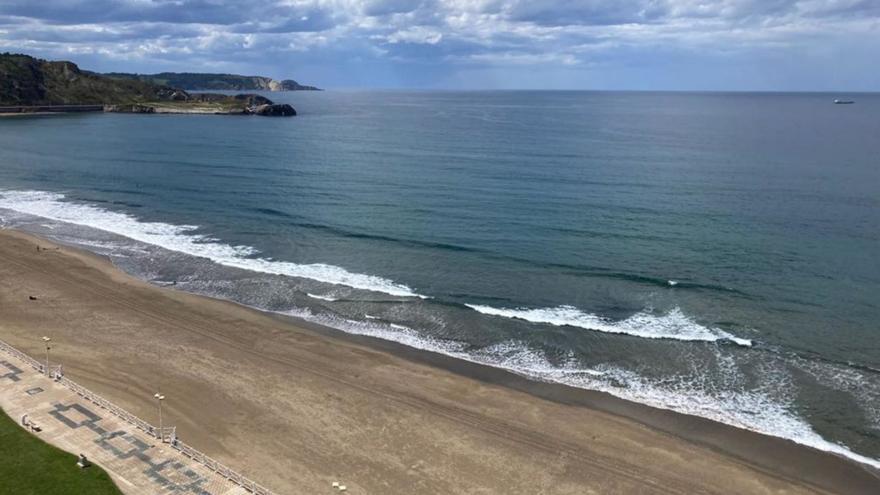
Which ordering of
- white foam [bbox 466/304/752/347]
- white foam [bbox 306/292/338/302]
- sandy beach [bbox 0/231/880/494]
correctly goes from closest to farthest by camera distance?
sandy beach [bbox 0/231/880/494]
white foam [bbox 466/304/752/347]
white foam [bbox 306/292/338/302]

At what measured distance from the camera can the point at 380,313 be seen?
44.8 metres

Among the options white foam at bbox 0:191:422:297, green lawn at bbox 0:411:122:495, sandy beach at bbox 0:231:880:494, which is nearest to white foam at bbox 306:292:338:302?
white foam at bbox 0:191:422:297

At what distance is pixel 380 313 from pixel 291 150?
77.7 metres

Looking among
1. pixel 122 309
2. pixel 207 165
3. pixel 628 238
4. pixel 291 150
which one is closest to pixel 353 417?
pixel 122 309

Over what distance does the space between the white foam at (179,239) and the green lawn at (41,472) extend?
83.9 ft

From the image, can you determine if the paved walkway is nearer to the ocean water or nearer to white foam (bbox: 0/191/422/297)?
the ocean water

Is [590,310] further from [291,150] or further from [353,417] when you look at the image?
[291,150]

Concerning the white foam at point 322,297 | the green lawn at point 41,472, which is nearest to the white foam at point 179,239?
the white foam at point 322,297

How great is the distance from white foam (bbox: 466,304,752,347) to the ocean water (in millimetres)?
167

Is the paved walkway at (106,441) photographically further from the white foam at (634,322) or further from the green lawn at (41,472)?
the white foam at (634,322)

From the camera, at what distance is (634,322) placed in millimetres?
42125

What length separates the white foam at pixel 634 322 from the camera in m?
40.3

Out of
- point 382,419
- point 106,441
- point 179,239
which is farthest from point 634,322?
point 179,239

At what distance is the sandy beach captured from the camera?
27141 millimetres
